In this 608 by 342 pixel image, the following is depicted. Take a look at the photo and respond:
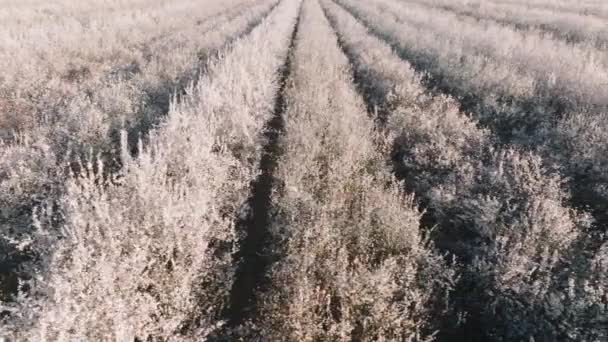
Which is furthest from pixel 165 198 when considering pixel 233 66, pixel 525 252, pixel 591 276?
pixel 233 66

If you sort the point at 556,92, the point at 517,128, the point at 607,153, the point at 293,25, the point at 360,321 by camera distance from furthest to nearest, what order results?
the point at 293,25 < the point at 556,92 < the point at 517,128 < the point at 607,153 < the point at 360,321

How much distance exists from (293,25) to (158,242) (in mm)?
15269

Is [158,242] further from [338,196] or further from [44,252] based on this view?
[338,196]

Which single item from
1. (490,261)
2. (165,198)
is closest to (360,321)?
(490,261)

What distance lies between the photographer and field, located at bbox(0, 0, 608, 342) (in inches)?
124

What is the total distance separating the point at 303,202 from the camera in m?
4.56

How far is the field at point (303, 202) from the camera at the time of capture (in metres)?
3.14

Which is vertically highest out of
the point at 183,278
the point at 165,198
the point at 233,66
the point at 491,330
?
the point at 233,66

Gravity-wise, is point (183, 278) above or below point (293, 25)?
below

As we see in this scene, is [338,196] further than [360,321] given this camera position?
Yes

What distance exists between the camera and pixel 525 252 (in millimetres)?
3879

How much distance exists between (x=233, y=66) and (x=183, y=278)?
5.53m

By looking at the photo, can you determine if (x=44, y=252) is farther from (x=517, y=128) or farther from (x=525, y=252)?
(x=517, y=128)

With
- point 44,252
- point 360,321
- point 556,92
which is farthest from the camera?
point 556,92
